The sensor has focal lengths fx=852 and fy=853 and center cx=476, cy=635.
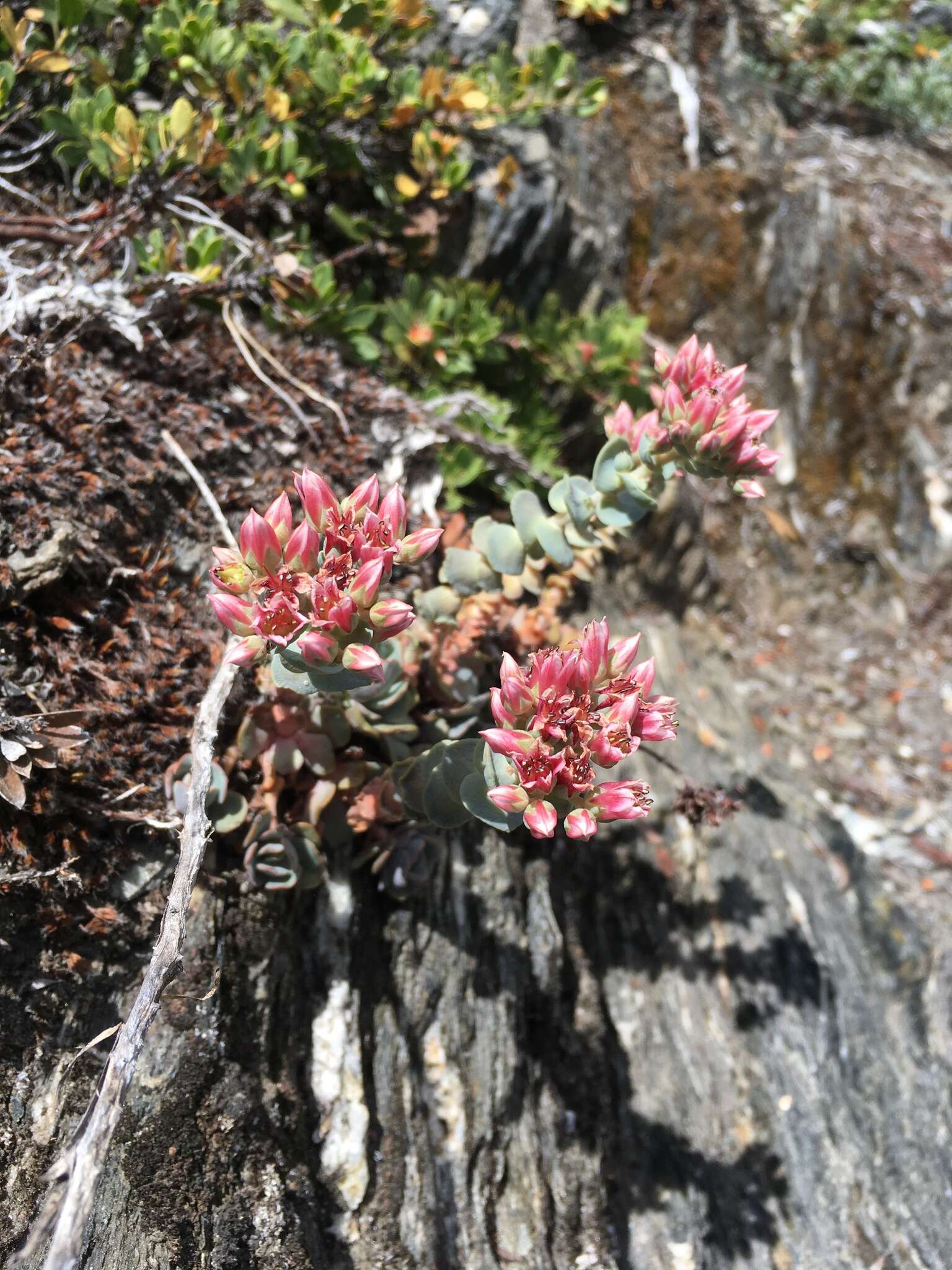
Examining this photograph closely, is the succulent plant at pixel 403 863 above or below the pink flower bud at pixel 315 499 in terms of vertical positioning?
below

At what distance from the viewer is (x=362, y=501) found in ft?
6.05

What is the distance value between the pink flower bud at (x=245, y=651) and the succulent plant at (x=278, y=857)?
2.09 ft

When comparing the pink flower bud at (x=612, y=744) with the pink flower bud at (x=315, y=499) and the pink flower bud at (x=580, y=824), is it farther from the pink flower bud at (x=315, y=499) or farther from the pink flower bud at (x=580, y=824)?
the pink flower bud at (x=315, y=499)

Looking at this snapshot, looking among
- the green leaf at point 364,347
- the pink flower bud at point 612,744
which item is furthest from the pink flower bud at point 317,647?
the green leaf at point 364,347

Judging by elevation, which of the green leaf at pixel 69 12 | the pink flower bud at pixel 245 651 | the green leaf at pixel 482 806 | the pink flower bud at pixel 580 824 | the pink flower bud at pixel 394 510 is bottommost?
the green leaf at pixel 482 806

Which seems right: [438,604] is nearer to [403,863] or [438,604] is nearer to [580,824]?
[403,863]

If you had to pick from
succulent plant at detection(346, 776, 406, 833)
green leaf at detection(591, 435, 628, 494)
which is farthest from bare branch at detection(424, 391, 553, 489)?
succulent plant at detection(346, 776, 406, 833)

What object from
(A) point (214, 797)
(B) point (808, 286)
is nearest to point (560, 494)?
(A) point (214, 797)

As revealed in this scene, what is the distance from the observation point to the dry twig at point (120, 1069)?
137cm

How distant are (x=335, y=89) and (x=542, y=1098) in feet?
11.8

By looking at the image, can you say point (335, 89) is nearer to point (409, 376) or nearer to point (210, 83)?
point (210, 83)

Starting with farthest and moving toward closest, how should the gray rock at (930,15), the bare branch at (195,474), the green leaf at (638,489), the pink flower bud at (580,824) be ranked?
the gray rock at (930,15), the bare branch at (195,474), the green leaf at (638,489), the pink flower bud at (580,824)

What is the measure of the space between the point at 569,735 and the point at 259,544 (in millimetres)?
770

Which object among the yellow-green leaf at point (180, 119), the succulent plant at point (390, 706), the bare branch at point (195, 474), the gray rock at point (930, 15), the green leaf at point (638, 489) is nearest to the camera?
the green leaf at point (638, 489)
